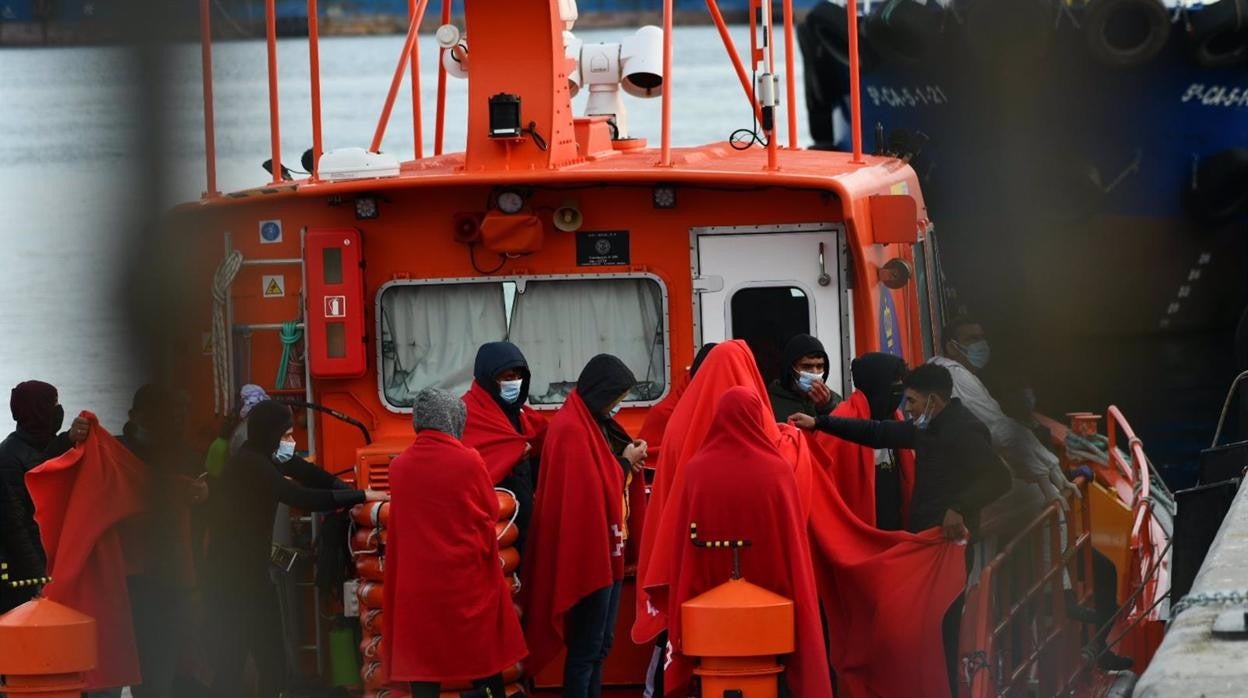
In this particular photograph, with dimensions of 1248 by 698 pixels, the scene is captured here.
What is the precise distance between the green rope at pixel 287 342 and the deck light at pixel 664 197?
1.42m

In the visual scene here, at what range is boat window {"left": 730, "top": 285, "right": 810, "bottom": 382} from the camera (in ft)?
21.9

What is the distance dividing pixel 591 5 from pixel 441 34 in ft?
147

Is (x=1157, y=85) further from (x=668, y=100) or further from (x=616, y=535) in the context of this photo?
(x=616, y=535)

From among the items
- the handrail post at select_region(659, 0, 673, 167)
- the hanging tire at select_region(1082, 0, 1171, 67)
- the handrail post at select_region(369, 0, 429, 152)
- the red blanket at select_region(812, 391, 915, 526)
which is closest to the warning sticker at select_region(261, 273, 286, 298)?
the handrail post at select_region(369, 0, 429, 152)

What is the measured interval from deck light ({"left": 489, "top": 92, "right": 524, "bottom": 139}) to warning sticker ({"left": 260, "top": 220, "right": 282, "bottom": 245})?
901 millimetres

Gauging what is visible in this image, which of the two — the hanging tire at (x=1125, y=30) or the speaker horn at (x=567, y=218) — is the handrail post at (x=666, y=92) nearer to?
the speaker horn at (x=567, y=218)

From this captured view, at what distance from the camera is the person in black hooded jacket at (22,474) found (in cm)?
625

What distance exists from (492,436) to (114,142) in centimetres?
400

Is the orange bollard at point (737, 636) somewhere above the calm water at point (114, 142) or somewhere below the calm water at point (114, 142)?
below

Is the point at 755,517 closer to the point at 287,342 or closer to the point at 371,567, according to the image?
the point at 371,567

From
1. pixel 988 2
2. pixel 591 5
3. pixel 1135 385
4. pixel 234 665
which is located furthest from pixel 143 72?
pixel 591 5

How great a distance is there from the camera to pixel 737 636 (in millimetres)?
4820

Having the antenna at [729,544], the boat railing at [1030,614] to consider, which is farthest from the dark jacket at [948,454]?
the antenna at [729,544]

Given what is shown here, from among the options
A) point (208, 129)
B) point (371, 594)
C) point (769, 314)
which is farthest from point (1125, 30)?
point (371, 594)
